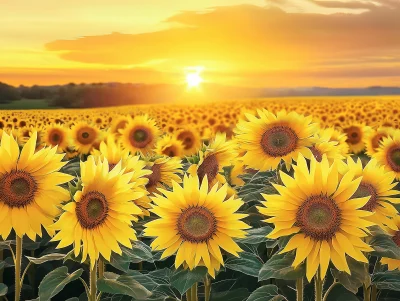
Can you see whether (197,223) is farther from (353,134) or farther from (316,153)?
(353,134)

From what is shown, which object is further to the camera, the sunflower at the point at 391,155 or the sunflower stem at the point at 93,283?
the sunflower at the point at 391,155

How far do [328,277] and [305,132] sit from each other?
914 millimetres

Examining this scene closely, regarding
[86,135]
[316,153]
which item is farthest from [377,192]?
[86,135]

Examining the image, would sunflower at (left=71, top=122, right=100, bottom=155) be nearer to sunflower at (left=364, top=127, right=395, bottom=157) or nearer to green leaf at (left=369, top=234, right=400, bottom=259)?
sunflower at (left=364, top=127, right=395, bottom=157)

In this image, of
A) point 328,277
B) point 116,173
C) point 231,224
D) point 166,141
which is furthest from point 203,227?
point 166,141

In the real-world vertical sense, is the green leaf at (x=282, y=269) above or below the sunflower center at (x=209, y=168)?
below

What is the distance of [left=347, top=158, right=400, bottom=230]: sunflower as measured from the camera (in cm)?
327

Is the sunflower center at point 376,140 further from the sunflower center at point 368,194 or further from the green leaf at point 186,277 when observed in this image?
the green leaf at point 186,277

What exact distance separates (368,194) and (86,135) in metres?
6.78

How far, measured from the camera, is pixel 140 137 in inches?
349

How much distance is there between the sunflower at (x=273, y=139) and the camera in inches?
163

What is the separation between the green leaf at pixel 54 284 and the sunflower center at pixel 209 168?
123cm

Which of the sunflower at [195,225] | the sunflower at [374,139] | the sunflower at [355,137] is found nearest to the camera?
the sunflower at [195,225]

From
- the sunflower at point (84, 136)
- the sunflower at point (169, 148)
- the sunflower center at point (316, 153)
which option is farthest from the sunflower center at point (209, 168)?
the sunflower at point (84, 136)
